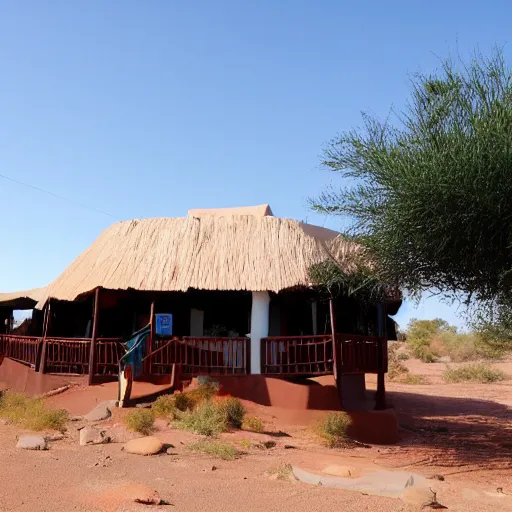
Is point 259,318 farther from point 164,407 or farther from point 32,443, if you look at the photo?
point 32,443

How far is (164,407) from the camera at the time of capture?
12.2 metres

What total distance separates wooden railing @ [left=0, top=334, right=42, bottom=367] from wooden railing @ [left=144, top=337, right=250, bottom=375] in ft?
11.7

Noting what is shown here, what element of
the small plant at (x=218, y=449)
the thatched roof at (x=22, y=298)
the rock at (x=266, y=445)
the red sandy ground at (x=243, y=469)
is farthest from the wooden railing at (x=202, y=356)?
→ the thatched roof at (x=22, y=298)

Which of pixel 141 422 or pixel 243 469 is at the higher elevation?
pixel 141 422

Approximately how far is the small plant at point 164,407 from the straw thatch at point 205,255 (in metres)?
2.40

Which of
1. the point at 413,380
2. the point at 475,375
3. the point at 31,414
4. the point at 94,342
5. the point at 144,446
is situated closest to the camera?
the point at 144,446

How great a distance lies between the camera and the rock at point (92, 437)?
33.3ft

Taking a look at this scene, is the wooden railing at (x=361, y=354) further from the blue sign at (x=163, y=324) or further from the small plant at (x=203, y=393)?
the blue sign at (x=163, y=324)

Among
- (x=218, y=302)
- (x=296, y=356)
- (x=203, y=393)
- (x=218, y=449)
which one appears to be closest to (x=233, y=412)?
(x=203, y=393)

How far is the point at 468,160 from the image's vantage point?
9.02m

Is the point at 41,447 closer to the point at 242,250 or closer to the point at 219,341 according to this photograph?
the point at 219,341

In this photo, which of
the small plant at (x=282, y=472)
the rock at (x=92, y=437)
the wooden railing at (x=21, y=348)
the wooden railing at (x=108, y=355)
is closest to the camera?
the small plant at (x=282, y=472)

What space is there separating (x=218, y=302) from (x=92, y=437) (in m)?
6.73

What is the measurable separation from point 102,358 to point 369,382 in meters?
15.6
